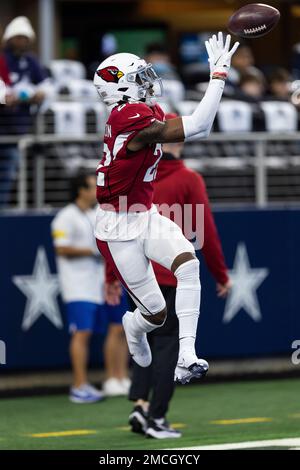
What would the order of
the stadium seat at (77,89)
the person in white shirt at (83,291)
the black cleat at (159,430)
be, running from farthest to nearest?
the stadium seat at (77,89), the person in white shirt at (83,291), the black cleat at (159,430)

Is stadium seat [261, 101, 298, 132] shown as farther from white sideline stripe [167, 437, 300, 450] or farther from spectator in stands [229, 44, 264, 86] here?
white sideline stripe [167, 437, 300, 450]

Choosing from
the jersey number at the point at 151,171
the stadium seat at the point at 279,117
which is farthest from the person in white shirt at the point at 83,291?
the jersey number at the point at 151,171

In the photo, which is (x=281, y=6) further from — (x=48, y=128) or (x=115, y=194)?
Result: (x=115, y=194)

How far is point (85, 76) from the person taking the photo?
1734 cm

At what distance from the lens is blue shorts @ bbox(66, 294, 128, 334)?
11586mm

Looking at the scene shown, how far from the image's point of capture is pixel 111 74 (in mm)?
7730

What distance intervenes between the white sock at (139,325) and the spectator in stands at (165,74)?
5.74m

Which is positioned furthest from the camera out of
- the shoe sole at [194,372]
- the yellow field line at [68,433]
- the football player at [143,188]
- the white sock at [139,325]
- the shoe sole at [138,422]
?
the yellow field line at [68,433]

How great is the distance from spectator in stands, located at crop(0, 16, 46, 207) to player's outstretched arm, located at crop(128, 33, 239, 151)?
466 centimetres

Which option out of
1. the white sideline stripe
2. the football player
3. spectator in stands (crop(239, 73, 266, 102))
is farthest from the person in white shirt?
the football player

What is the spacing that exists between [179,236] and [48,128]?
206 inches

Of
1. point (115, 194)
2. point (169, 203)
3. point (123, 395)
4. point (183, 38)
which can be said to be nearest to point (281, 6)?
point (183, 38)

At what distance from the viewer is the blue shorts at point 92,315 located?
1159cm

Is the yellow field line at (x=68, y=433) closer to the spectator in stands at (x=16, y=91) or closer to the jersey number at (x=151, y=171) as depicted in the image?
the jersey number at (x=151, y=171)
